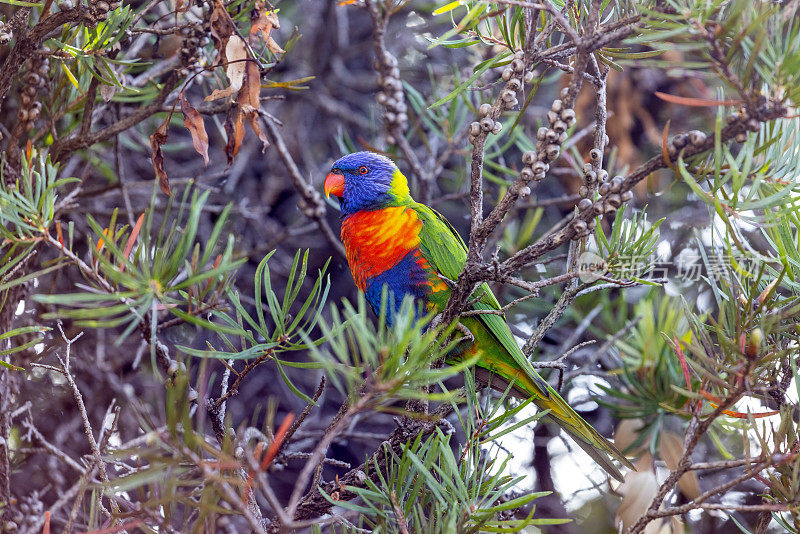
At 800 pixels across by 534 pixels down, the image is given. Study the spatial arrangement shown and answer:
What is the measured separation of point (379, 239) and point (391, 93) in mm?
383

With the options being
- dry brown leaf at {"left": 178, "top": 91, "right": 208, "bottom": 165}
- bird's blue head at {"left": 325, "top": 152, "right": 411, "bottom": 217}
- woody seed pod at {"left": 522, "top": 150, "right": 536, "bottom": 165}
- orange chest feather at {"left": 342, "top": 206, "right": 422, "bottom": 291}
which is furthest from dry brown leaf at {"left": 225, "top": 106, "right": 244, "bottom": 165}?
bird's blue head at {"left": 325, "top": 152, "right": 411, "bottom": 217}

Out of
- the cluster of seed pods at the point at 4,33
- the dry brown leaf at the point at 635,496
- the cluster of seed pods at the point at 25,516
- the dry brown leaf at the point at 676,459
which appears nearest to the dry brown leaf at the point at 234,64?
the cluster of seed pods at the point at 4,33

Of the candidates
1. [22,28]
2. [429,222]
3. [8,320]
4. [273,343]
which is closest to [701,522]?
[429,222]

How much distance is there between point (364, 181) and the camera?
1778mm

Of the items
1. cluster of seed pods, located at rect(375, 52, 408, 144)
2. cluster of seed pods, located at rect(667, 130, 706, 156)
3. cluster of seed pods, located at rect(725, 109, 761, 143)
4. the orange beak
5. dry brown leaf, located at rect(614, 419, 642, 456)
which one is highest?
cluster of seed pods, located at rect(725, 109, 761, 143)

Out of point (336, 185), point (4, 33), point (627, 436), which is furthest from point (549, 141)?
point (336, 185)

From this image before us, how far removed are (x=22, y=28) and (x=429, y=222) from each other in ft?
3.01

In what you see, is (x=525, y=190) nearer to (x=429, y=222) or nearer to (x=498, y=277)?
(x=498, y=277)

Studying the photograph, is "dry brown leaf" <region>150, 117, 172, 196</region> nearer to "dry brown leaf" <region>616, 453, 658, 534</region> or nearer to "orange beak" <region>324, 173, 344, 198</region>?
"orange beak" <region>324, 173, 344, 198</region>

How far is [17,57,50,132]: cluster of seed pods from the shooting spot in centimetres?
106

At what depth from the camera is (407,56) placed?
2350 mm

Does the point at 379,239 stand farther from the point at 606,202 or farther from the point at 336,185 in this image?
the point at 606,202

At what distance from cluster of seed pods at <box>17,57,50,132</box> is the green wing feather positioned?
0.82 metres

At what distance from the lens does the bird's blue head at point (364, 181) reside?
1737 mm
